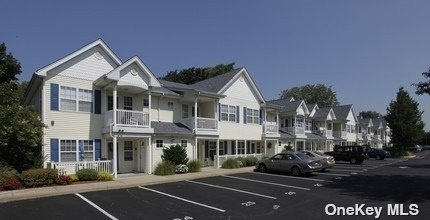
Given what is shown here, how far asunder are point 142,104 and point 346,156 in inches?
851

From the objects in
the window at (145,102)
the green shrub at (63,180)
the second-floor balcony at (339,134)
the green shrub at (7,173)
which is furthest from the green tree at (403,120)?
the green shrub at (7,173)

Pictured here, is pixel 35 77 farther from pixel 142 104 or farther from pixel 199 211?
pixel 199 211

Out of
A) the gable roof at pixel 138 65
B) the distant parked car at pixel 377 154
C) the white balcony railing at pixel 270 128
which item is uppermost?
the gable roof at pixel 138 65

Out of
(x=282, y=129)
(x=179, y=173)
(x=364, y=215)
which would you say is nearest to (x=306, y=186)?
(x=364, y=215)

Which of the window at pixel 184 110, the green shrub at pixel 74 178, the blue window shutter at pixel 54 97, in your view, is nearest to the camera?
the green shrub at pixel 74 178

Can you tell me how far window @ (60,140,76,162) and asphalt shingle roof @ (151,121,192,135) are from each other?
5.21 meters

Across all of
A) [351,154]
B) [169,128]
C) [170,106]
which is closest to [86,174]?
[169,128]

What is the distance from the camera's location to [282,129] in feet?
150

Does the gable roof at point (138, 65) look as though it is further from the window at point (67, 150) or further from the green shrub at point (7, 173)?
the green shrub at point (7, 173)

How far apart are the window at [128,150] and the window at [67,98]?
4462 millimetres

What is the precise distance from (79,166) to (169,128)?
24.2 ft

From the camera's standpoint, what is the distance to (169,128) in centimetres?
2797

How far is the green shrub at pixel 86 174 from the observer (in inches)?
828

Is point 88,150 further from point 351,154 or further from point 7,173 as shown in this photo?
point 351,154
